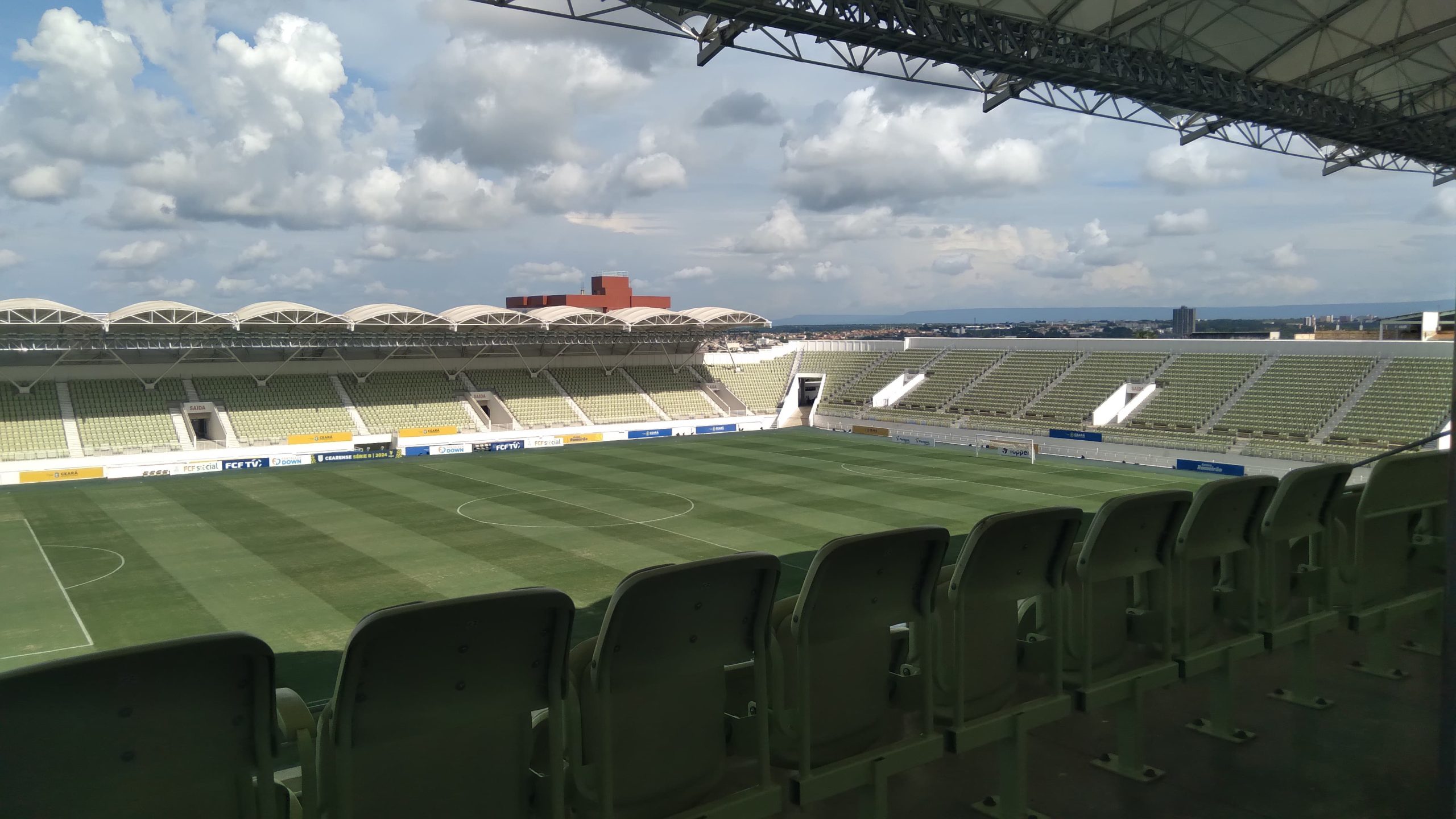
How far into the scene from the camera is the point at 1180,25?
13812mm

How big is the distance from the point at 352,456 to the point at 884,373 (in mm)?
25966

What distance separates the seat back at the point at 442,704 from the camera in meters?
2.28

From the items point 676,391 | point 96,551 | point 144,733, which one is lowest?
point 96,551

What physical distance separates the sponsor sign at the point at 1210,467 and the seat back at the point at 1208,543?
2696 centimetres

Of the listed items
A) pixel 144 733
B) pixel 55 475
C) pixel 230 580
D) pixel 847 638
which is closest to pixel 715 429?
pixel 55 475

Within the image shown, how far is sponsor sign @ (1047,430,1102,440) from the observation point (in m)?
34.0

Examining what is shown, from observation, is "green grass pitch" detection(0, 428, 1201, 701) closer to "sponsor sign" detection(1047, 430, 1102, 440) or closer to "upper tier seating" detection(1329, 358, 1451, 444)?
"sponsor sign" detection(1047, 430, 1102, 440)

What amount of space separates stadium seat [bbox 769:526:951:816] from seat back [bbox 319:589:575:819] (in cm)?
89

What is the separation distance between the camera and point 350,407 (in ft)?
128

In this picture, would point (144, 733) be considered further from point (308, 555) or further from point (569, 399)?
point (569, 399)

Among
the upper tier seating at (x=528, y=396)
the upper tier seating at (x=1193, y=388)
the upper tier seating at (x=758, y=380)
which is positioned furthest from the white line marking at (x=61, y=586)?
the upper tier seating at (x=1193, y=388)

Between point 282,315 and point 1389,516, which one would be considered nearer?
point 1389,516

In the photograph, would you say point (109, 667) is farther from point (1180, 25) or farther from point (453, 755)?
point (1180, 25)

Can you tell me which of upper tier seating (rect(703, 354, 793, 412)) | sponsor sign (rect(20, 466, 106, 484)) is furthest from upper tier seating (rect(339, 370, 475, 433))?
upper tier seating (rect(703, 354, 793, 412))
